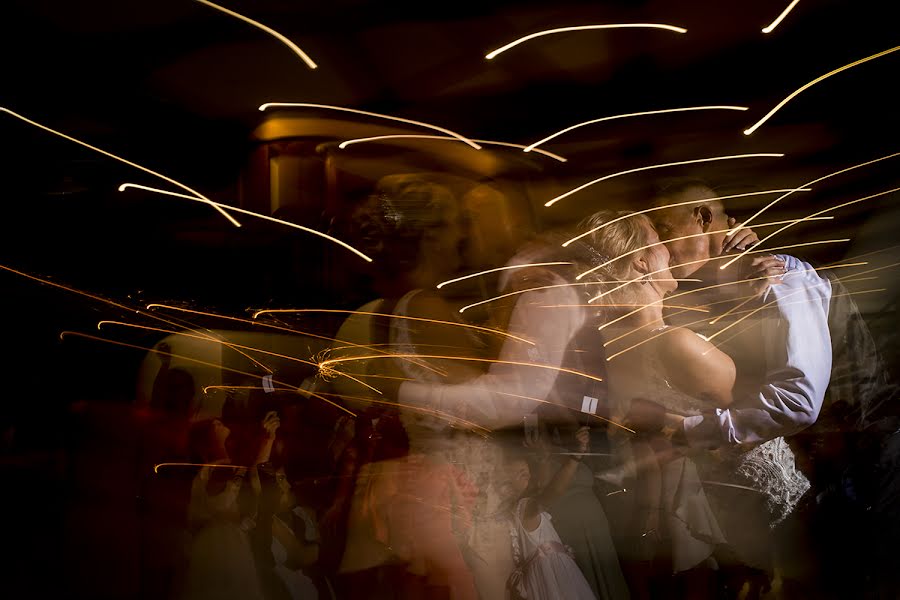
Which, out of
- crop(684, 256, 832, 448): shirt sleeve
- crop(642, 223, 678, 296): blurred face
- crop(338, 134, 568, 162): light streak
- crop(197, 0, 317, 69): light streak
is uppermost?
crop(197, 0, 317, 69): light streak

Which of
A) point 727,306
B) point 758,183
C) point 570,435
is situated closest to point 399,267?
point 570,435

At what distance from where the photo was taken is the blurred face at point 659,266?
1564 mm

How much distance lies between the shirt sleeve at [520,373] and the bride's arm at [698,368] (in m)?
0.24

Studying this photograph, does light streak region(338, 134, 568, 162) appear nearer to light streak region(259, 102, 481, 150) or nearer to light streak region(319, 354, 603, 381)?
light streak region(259, 102, 481, 150)

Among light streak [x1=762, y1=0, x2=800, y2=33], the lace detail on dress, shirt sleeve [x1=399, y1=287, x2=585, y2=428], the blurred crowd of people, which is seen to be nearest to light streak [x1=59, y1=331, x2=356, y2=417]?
the blurred crowd of people

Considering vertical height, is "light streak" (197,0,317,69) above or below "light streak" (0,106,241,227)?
above

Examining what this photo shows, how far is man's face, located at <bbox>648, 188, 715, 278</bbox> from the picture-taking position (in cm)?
158

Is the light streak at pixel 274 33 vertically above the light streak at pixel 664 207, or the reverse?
the light streak at pixel 274 33

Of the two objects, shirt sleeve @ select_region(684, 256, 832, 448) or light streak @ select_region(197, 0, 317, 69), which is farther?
shirt sleeve @ select_region(684, 256, 832, 448)

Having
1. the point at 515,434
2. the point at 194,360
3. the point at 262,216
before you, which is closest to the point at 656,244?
the point at 515,434

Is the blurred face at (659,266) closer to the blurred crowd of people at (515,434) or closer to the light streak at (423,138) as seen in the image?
the blurred crowd of people at (515,434)

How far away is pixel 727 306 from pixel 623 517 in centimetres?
56

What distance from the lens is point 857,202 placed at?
1664mm

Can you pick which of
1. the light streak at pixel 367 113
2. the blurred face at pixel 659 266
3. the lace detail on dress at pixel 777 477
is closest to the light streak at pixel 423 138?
the light streak at pixel 367 113
